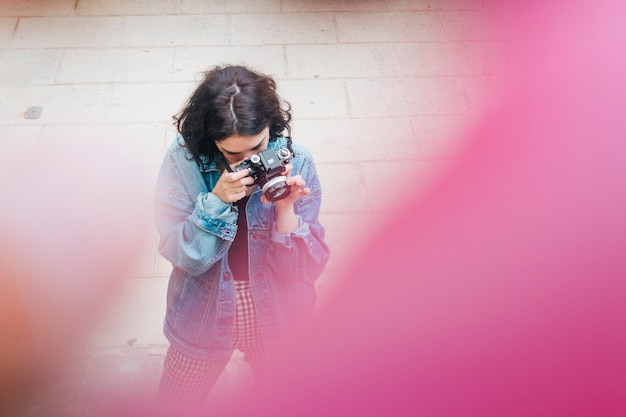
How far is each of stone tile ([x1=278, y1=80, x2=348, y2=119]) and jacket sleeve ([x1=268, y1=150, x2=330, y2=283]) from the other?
1860 millimetres

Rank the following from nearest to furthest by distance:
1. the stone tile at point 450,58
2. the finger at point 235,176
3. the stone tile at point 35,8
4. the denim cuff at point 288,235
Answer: the finger at point 235,176
the denim cuff at point 288,235
the stone tile at point 450,58
the stone tile at point 35,8

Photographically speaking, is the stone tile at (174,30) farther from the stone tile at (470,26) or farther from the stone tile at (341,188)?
the stone tile at (470,26)

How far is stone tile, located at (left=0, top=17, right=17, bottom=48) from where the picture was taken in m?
3.59

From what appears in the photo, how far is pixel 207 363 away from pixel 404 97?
254 cm

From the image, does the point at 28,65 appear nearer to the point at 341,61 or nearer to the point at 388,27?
the point at 341,61

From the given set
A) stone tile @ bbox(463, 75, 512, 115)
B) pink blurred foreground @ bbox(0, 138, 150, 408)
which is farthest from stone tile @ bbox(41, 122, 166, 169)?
stone tile @ bbox(463, 75, 512, 115)

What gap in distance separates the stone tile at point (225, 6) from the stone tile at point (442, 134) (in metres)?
1.68

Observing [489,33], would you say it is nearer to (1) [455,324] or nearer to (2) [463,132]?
(2) [463,132]

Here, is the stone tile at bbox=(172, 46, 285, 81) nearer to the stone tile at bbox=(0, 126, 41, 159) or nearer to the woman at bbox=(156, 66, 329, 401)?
the stone tile at bbox=(0, 126, 41, 159)

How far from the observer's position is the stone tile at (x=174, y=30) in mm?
3715

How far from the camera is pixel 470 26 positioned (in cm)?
401

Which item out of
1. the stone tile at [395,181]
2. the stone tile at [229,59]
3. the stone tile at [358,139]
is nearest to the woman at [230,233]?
the stone tile at [395,181]

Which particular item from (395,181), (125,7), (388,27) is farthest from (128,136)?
(388,27)

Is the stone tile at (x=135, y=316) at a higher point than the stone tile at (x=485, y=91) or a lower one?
lower
